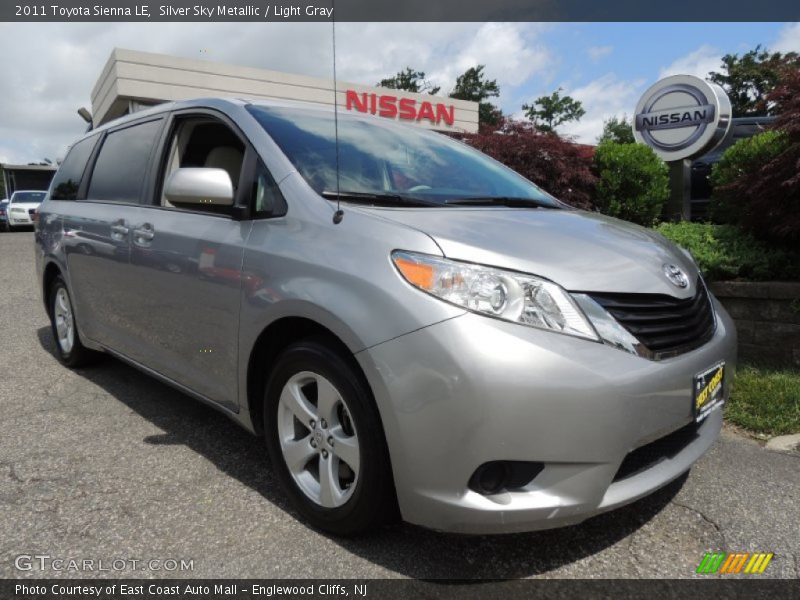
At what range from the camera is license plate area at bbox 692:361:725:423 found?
2.15 m

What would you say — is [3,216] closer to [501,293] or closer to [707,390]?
[501,293]

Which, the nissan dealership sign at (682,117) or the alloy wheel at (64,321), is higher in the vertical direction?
the nissan dealership sign at (682,117)

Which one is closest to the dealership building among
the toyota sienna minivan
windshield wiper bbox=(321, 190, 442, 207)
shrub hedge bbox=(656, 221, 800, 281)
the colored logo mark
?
shrub hedge bbox=(656, 221, 800, 281)

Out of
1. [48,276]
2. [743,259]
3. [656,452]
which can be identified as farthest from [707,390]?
[48,276]

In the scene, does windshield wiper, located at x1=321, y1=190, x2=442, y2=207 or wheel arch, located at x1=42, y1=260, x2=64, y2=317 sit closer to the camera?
windshield wiper, located at x1=321, y1=190, x2=442, y2=207

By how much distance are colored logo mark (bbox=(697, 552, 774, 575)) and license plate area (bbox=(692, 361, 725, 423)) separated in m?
0.50

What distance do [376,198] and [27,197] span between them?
25.8 meters

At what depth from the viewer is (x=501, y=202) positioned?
110 inches

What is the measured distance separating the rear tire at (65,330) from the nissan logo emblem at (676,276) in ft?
12.5

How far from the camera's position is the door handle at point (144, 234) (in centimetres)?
314

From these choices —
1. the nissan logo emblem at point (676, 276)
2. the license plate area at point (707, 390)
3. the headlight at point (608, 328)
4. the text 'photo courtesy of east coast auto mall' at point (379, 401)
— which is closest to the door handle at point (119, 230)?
the text 'photo courtesy of east coast auto mall' at point (379, 401)

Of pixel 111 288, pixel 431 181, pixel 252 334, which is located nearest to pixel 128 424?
pixel 111 288

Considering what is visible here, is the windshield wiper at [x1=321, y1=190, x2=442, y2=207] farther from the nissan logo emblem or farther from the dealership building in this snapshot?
the dealership building

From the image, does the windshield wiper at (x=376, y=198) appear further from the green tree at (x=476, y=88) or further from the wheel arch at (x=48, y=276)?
the green tree at (x=476, y=88)
